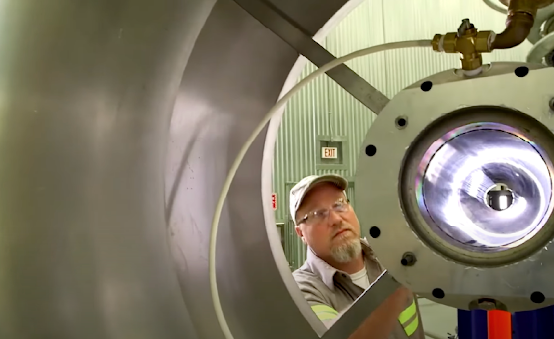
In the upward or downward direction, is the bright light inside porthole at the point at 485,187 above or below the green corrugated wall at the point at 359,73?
below

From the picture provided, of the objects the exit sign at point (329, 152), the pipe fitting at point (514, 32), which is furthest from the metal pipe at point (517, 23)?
the exit sign at point (329, 152)

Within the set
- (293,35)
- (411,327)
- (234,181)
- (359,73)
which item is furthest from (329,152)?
(293,35)

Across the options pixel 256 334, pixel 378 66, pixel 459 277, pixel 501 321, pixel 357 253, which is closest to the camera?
pixel 459 277

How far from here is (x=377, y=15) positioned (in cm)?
253

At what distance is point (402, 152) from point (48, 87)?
310 millimetres

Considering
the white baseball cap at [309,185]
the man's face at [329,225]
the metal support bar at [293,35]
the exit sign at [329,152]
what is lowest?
the man's face at [329,225]

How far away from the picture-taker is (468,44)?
41cm

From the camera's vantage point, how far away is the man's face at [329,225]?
125 centimetres

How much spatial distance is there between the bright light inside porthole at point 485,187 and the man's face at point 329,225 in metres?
0.70

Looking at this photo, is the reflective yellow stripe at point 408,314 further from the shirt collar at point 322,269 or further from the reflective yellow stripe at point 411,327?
the shirt collar at point 322,269

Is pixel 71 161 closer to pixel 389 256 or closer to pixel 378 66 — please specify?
pixel 389 256

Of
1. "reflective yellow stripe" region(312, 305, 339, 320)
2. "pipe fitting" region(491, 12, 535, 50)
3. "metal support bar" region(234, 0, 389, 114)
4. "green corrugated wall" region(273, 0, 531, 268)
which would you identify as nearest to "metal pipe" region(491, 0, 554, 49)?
"pipe fitting" region(491, 12, 535, 50)

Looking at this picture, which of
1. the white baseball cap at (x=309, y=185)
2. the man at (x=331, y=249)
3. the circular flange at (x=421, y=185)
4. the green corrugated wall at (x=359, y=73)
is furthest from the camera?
the green corrugated wall at (x=359, y=73)

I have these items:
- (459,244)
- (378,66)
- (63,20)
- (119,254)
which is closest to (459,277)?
(459,244)
